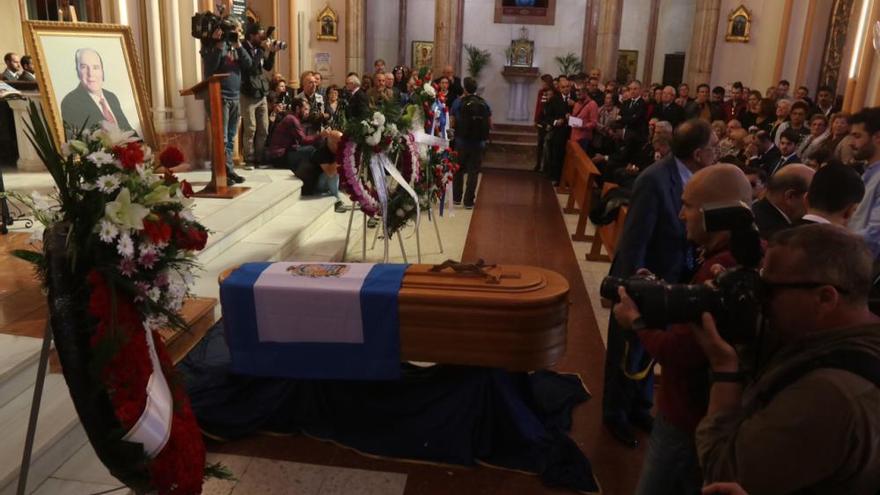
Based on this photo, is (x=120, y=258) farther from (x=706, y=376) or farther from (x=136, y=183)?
(x=706, y=376)

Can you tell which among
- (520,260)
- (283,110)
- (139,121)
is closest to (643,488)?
(520,260)

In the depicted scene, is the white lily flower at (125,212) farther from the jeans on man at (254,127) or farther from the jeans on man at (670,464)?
the jeans on man at (254,127)

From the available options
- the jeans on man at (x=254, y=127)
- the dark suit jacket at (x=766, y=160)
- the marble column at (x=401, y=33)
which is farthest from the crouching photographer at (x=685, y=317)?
the marble column at (x=401, y=33)

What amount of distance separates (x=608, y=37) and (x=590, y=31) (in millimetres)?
1086

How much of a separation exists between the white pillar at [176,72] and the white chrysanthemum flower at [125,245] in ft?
20.3

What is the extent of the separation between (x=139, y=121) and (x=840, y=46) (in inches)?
394

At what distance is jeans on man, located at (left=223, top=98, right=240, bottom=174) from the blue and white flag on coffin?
4529 mm

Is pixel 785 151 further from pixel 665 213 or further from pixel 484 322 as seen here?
pixel 484 322

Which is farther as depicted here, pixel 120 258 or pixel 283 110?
pixel 283 110

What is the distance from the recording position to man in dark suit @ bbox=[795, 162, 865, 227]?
109 inches

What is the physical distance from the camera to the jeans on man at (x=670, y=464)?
6.52 feet

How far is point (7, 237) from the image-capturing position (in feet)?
16.0

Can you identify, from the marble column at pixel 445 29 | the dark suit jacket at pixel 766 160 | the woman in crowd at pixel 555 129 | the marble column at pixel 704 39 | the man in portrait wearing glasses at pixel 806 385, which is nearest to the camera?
the man in portrait wearing glasses at pixel 806 385

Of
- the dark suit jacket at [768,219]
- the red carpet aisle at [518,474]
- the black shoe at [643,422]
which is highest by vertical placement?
the dark suit jacket at [768,219]
